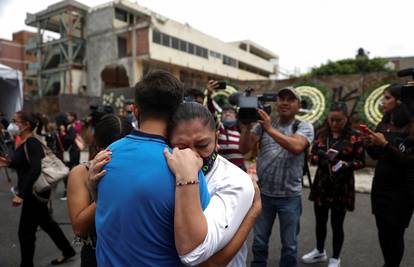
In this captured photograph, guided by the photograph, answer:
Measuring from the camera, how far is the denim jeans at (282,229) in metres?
2.71

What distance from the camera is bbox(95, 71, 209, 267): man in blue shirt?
107cm

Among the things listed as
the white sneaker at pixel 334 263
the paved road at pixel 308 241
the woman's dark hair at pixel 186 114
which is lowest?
the paved road at pixel 308 241

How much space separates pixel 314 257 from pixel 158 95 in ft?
10.0

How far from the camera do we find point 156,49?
27.7 metres

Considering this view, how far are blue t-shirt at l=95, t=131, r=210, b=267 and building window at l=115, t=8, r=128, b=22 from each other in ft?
Result: 101

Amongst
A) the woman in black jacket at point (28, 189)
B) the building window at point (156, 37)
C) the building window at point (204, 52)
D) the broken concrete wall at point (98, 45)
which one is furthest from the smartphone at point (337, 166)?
the building window at point (204, 52)

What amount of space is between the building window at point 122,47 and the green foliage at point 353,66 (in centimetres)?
1789

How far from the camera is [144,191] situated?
1060 millimetres

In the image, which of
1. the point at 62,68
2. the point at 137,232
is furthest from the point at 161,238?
the point at 62,68

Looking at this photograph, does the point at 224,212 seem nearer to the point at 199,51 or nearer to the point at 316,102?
the point at 316,102

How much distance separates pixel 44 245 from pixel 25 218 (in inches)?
43.1

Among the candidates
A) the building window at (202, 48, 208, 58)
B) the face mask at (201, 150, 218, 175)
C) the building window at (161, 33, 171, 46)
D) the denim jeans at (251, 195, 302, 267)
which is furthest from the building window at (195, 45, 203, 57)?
the face mask at (201, 150, 218, 175)

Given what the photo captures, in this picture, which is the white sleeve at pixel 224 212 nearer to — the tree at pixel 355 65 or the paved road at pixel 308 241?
the paved road at pixel 308 241

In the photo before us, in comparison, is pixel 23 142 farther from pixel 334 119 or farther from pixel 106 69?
pixel 106 69
